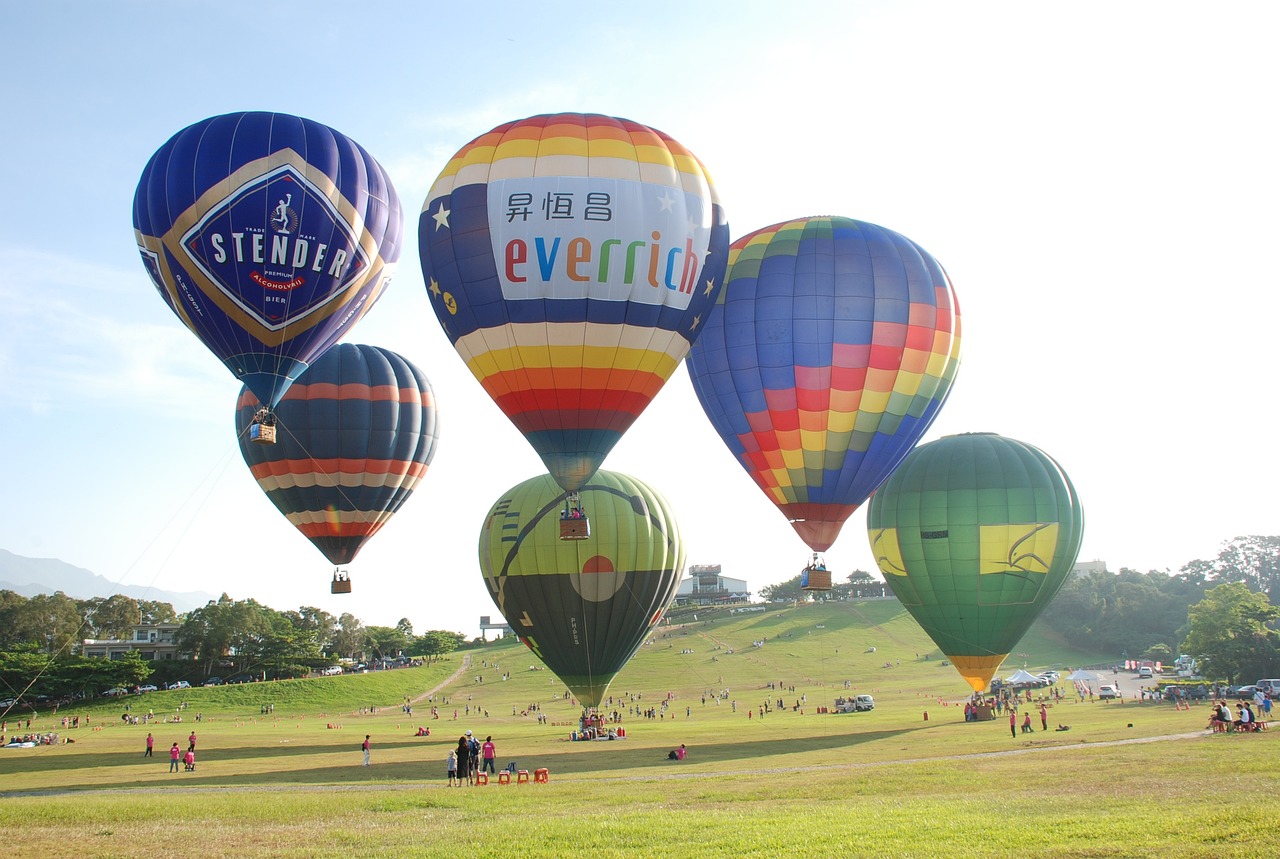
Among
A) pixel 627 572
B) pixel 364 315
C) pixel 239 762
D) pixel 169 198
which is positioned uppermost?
pixel 169 198

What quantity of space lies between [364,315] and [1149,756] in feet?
70.9

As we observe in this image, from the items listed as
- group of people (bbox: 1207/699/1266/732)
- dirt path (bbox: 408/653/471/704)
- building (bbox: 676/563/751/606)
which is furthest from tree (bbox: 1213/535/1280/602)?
group of people (bbox: 1207/699/1266/732)

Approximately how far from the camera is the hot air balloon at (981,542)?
1334 inches

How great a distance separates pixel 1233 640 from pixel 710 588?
4300 inches

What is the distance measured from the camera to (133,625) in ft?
350

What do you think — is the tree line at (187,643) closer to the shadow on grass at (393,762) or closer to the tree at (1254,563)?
the shadow on grass at (393,762)

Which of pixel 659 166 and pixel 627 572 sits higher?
pixel 659 166

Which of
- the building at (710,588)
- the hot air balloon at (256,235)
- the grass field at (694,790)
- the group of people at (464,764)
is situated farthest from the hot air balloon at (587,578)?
the building at (710,588)

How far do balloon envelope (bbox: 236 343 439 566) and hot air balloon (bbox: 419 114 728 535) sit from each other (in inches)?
473

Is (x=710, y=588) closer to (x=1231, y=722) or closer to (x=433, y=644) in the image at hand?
(x=433, y=644)

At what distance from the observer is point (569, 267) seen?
69.7 feet

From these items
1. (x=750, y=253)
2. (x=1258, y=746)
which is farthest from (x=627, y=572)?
(x=1258, y=746)

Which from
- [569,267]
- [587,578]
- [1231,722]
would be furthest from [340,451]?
[1231,722]

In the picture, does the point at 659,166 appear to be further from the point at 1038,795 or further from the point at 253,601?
the point at 253,601
